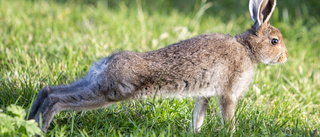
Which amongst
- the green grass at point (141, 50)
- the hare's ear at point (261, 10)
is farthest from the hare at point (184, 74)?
the green grass at point (141, 50)

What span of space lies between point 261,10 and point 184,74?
3.98 ft

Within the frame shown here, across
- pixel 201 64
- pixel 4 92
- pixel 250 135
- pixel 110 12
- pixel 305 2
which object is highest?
Answer: pixel 305 2

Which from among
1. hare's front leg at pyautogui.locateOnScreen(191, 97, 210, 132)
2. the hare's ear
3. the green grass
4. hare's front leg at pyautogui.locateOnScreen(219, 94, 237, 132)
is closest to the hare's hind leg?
the green grass

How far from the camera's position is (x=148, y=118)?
13.1ft

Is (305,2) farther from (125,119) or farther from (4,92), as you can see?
(4,92)

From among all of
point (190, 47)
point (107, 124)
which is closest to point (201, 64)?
point (190, 47)

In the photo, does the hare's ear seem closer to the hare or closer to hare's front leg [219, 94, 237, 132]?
the hare

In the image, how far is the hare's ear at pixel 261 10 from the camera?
433 cm

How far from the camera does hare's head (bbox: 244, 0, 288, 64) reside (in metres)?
4.36

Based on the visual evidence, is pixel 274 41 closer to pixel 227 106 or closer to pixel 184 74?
pixel 227 106

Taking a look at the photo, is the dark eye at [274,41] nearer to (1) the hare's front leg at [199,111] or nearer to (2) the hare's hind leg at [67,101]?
(1) the hare's front leg at [199,111]

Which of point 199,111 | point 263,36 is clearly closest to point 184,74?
point 199,111

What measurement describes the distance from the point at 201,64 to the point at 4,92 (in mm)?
2031

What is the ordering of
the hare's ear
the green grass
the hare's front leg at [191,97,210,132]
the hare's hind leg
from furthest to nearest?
the hare's ear → the hare's front leg at [191,97,210,132] → the green grass → the hare's hind leg
